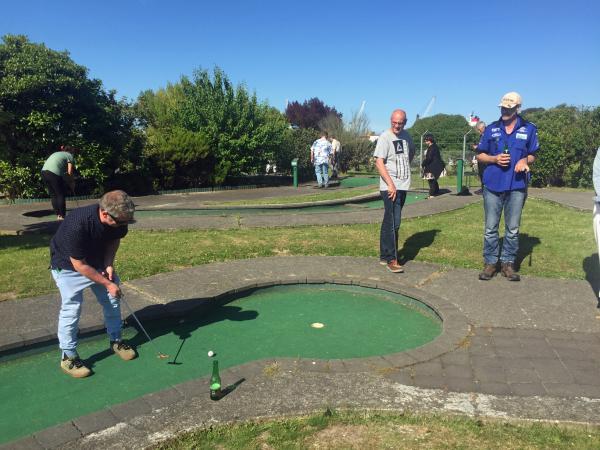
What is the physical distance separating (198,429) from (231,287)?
279cm

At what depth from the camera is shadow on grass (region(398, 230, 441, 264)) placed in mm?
6945

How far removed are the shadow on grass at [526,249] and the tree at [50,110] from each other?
12521 millimetres

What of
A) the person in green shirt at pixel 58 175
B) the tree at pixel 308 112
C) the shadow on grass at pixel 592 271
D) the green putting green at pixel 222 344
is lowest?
the green putting green at pixel 222 344

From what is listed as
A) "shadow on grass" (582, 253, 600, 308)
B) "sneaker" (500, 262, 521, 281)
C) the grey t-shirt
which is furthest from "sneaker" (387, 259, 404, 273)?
"shadow on grass" (582, 253, 600, 308)

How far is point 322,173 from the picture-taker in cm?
1819

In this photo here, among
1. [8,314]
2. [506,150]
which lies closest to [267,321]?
[8,314]

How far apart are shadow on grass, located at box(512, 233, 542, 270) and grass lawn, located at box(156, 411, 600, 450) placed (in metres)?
3.86

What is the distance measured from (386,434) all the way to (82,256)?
2.46 m

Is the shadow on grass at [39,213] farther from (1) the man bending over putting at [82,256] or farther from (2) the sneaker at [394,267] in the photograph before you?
(2) the sneaker at [394,267]

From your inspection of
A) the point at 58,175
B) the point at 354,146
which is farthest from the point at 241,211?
the point at 354,146

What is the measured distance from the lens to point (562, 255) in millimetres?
6781

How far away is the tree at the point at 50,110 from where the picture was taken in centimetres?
1395

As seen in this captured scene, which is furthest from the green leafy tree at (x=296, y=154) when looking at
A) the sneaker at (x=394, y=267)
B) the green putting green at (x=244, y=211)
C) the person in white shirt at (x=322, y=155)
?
the sneaker at (x=394, y=267)

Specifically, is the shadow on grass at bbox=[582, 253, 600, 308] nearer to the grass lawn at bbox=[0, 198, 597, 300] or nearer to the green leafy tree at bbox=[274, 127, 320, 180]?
the grass lawn at bbox=[0, 198, 597, 300]
